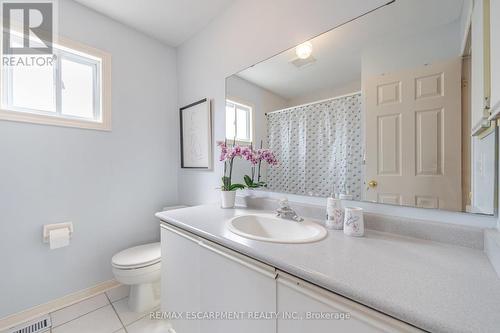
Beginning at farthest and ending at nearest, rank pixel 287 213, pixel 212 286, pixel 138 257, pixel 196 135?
pixel 196 135, pixel 138 257, pixel 287 213, pixel 212 286

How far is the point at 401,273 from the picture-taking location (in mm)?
603

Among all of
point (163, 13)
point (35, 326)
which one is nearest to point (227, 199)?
point (35, 326)

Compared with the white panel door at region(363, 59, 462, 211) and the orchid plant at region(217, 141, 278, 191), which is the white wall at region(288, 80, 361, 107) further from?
the orchid plant at region(217, 141, 278, 191)

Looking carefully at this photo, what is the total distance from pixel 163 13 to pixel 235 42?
72 centimetres

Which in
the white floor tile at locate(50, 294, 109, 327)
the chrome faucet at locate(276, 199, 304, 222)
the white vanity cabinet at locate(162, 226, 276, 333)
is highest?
the chrome faucet at locate(276, 199, 304, 222)

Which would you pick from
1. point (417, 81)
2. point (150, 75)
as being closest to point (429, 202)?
point (417, 81)

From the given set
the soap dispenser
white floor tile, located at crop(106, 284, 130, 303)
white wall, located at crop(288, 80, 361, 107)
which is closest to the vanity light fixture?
white wall, located at crop(288, 80, 361, 107)

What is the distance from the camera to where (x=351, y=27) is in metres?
1.08

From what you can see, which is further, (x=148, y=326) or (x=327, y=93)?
(x=148, y=326)

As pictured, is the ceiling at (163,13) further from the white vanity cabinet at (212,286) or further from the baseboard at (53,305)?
the baseboard at (53,305)

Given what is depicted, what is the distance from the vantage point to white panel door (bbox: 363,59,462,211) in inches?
32.4

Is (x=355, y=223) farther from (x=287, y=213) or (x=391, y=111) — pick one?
(x=391, y=111)

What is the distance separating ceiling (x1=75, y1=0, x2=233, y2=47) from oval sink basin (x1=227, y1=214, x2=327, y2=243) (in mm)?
1721

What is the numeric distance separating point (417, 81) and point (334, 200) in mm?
644
